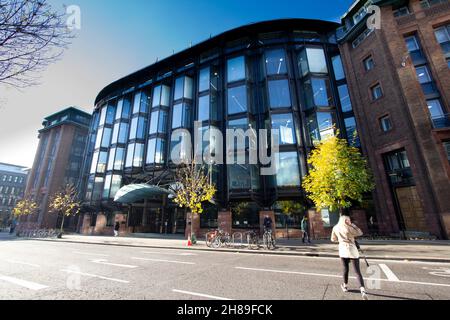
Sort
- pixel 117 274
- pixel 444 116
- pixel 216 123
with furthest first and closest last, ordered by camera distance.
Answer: pixel 216 123, pixel 444 116, pixel 117 274

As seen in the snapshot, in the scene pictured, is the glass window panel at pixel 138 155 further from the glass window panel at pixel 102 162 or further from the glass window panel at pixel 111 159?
the glass window panel at pixel 102 162

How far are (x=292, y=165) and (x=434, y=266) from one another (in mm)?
12688

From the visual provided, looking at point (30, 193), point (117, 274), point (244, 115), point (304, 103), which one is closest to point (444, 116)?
point (304, 103)

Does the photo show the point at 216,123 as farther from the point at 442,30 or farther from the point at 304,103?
the point at 442,30

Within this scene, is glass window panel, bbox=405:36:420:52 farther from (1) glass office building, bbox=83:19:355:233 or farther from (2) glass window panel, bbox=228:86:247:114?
(2) glass window panel, bbox=228:86:247:114

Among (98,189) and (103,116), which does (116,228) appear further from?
(103,116)

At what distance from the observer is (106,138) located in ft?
112

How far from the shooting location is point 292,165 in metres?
19.8

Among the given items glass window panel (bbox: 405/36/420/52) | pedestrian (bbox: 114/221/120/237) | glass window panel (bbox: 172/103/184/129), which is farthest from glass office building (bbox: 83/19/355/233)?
glass window panel (bbox: 405/36/420/52)

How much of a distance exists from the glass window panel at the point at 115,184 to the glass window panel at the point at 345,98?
3106cm

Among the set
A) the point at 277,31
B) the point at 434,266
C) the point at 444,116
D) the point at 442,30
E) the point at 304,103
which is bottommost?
the point at 434,266

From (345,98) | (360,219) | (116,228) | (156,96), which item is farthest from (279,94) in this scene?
(116,228)

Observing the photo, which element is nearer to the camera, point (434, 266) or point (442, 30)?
point (434, 266)

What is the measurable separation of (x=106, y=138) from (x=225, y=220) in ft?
87.4
